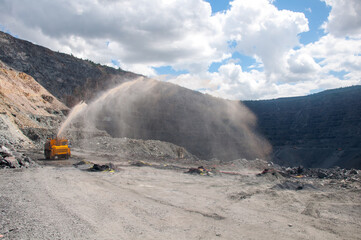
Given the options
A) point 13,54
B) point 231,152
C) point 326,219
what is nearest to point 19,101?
point 13,54

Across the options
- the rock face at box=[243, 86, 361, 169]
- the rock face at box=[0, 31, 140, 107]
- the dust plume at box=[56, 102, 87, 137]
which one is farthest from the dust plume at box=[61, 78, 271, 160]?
the rock face at box=[243, 86, 361, 169]

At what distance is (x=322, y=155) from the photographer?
38719 millimetres

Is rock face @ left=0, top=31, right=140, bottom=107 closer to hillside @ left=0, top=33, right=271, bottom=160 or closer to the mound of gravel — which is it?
hillside @ left=0, top=33, right=271, bottom=160

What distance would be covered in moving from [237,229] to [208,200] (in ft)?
9.18

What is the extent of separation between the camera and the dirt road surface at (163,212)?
17.0 ft

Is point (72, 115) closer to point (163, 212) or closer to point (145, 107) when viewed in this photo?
point (145, 107)

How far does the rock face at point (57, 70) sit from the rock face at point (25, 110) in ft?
10.3

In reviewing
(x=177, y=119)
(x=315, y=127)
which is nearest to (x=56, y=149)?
(x=177, y=119)

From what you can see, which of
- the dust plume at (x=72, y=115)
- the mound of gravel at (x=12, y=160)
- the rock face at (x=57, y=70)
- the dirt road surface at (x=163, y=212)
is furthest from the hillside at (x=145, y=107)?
the dirt road surface at (x=163, y=212)

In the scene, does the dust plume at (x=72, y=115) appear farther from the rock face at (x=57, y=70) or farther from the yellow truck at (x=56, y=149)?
the yellow truck at (x=56, y=149)

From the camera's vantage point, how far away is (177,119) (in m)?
48.2

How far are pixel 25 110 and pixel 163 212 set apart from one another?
3017cm

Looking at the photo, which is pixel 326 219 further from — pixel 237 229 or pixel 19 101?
pixel 19 101

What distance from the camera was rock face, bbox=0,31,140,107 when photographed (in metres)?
40.1
